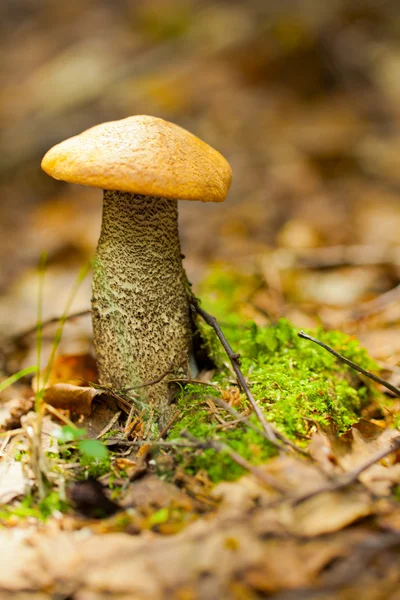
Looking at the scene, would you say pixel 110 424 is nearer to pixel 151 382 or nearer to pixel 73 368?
pixel 151 382

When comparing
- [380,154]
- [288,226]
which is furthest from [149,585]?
[380,154]

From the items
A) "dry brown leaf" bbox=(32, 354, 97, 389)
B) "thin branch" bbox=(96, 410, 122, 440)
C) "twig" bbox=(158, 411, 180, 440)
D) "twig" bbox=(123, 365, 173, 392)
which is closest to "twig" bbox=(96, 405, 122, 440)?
"thin branch" bbox=(96, 410, 122, 440)

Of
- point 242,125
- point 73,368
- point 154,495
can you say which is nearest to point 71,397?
point 73,368

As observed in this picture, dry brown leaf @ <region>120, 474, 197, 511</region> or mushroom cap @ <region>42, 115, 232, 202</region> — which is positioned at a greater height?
mushroom cap @ <region>42, 115, 232, 202</region>

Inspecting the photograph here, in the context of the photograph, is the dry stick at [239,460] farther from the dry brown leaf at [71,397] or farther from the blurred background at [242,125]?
the blurred background at [242,125]

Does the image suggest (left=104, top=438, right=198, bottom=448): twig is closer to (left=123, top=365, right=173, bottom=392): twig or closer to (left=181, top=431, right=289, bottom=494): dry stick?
(left=181, top=431, right=289, bottom=494): dry stick

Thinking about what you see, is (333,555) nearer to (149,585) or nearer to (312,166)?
(149,585)
